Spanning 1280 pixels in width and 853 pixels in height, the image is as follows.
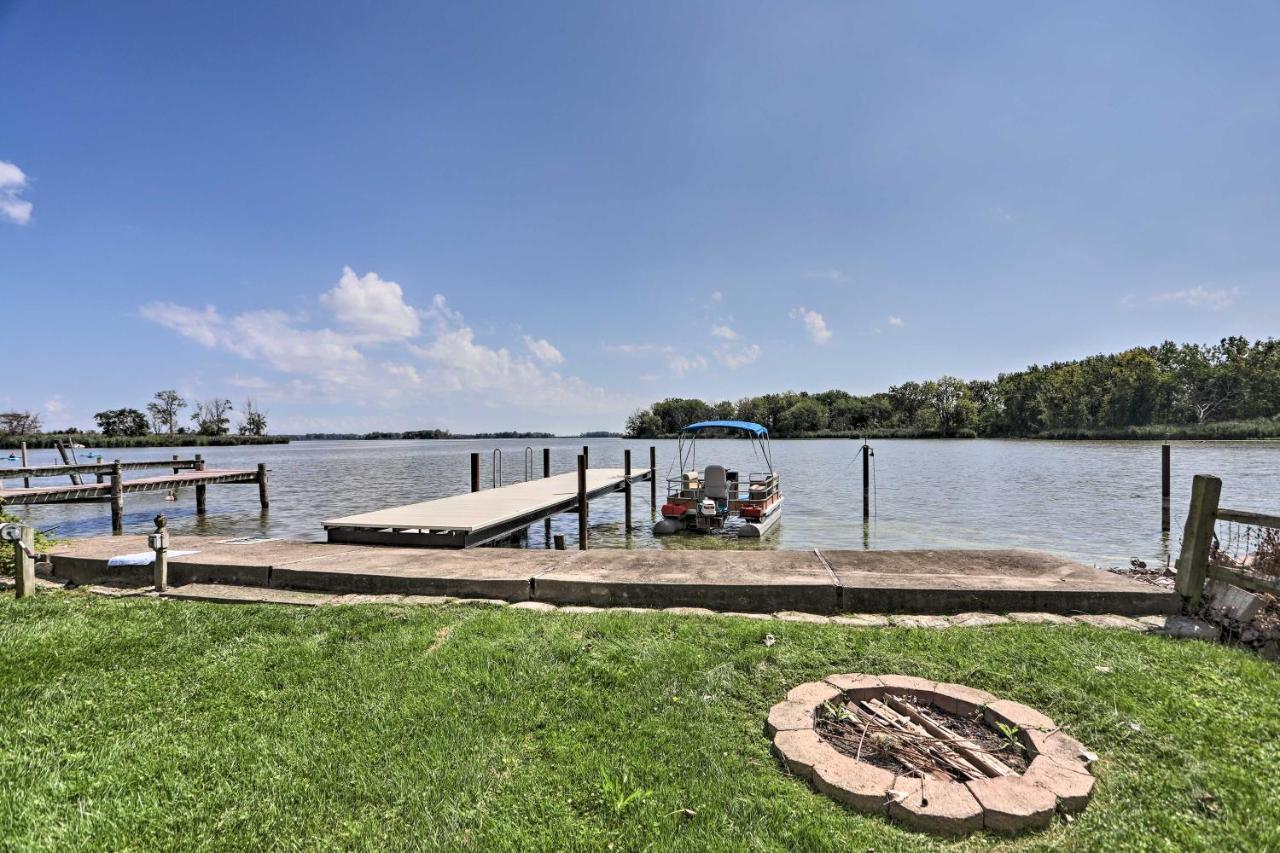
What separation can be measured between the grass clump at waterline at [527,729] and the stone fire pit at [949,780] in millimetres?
80

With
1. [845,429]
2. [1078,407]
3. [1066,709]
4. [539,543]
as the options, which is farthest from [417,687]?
[845,429]

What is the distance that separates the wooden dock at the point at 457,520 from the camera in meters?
10.6

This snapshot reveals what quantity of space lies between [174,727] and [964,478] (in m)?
34.5

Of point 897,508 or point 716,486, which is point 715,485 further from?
point 897,508

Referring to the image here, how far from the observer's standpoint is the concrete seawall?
17.9ft

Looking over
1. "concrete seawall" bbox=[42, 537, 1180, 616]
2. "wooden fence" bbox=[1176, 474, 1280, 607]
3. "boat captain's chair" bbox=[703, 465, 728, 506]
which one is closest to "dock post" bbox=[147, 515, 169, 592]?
"concrete seawall" bbox=[42, 537, 1180, 616]

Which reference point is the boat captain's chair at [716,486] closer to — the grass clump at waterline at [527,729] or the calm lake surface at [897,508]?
the calm lake surface at [897,508]

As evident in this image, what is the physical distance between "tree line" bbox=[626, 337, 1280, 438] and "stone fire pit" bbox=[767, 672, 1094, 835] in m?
60.0

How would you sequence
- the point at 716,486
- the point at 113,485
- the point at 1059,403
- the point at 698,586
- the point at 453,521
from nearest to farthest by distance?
the point at 698,586 < the point at 453,521 < the point at 716,486 < the point at 113,485 < the point at 1059,403

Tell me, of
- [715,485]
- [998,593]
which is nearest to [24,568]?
[998,593]

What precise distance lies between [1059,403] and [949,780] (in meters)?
103

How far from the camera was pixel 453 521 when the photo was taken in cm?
1127

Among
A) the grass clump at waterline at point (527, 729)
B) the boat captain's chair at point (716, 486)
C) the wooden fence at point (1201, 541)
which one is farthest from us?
the boat captain's chair at point (716, 486)

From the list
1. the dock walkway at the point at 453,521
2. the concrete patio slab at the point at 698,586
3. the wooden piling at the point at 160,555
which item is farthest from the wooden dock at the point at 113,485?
the concrete patio slab at the point at 698,586
